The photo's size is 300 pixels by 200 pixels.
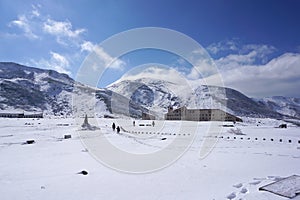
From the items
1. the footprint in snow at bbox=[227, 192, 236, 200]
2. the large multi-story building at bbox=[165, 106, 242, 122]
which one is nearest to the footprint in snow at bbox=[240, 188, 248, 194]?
the footprint in snow at bbox=[227, 192, 236, 200]

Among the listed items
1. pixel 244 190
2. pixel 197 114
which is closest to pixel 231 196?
pixel 244 190

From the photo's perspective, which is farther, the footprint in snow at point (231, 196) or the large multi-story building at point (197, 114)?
the large multi-story building at point (197, 114)

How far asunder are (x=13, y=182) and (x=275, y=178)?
11.1 metres

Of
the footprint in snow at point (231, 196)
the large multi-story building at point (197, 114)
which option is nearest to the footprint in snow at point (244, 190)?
the footprint in snow at point (231, 196)

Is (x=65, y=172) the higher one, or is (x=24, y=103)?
(x=24, y=103)

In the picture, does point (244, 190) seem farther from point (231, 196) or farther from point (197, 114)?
point (197, 114)

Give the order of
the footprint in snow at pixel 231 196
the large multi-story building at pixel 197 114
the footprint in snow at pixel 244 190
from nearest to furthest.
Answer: the footprint in snow at pixel 231 196, the footprint in snow at pixel 244 190, the large multi-story building at pixel 197 114

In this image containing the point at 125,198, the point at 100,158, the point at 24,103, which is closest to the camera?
the point at 125,198

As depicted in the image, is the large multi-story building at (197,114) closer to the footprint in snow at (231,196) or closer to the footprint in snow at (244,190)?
the footprint in snow at (244,190)

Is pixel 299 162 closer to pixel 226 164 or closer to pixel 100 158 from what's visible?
pixel 226 164

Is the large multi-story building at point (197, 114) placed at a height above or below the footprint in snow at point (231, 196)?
above

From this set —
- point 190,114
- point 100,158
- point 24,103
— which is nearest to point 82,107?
point 24,103

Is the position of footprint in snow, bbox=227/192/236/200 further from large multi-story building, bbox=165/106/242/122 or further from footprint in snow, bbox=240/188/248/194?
large multi-story building, bbox=165/106/242/122

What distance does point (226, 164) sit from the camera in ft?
45.5
